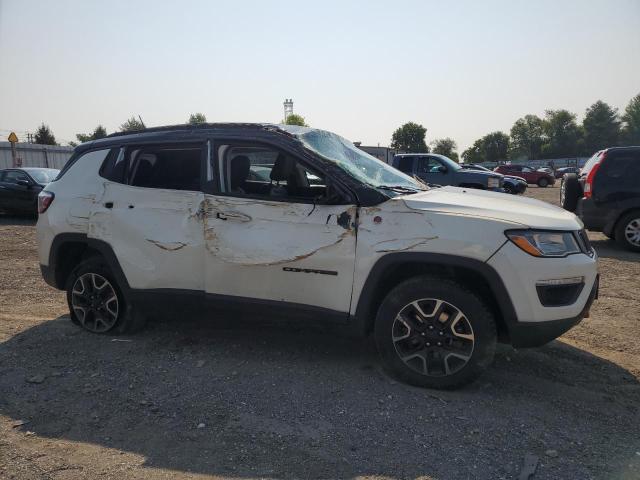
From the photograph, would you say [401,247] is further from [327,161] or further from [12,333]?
[12,333]

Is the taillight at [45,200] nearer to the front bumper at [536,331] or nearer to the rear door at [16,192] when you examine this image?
the front bumper at [536,331]

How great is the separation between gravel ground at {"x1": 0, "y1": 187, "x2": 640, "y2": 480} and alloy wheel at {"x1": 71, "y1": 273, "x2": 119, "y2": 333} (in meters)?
0.16

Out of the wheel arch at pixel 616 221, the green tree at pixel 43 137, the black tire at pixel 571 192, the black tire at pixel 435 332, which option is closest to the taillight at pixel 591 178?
the black tire at pixel 571 192

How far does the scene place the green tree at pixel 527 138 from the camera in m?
132

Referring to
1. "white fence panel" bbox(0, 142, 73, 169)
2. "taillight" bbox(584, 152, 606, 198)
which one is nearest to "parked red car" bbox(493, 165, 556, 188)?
"taillight" bbox(584, 152, 606, 198)

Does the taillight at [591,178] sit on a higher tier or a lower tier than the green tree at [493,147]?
lower

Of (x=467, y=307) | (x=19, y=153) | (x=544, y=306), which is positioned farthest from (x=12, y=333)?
(x=19, y=153)

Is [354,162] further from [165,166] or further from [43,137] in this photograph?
[43,137]

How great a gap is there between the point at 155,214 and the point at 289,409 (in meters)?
1.97

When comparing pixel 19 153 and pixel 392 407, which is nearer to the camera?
pixel 392 407

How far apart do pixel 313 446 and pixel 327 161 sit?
1.96 meters

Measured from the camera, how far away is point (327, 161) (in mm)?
3693

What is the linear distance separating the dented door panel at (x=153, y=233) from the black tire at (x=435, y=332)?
1.56 meters

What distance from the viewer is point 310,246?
11.7 ft
